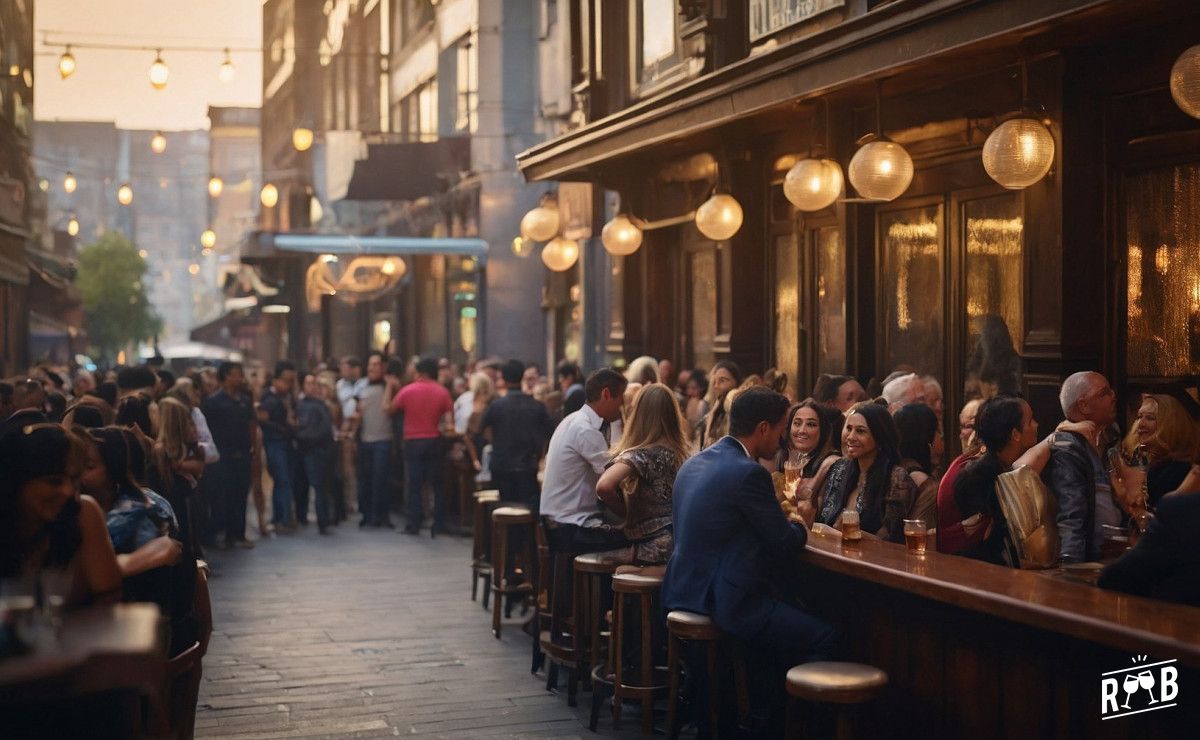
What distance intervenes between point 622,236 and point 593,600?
744cm

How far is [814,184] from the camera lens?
11141mm

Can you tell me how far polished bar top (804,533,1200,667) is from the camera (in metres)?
4.92

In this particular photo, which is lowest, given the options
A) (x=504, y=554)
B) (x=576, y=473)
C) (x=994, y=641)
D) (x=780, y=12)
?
(x=504, y=554)

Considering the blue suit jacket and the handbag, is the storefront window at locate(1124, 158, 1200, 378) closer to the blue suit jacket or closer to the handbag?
the handbag

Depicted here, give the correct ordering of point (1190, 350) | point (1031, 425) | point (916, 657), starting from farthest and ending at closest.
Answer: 1. point (1190, 350)
2. point (1031, 425)
3. point (916, 657)

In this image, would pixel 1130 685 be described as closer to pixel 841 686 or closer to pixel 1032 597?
pixel 1032 597

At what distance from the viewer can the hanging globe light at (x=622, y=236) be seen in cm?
1600

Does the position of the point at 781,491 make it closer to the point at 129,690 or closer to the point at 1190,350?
the point at 1190,350

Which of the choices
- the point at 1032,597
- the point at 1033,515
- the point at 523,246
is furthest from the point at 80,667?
the point at 523,246

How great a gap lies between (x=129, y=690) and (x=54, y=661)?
52 cm

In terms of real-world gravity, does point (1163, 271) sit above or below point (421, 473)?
above

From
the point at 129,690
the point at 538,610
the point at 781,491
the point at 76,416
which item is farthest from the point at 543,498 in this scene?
the point at 129,690

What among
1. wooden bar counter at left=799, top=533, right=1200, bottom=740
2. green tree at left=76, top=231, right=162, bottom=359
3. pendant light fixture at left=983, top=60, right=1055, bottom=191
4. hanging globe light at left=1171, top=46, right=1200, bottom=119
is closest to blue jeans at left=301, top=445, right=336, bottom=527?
pendant light fixture at left=983, top=60, right=1055, bottom=191

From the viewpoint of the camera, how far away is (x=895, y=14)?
9492 mm
